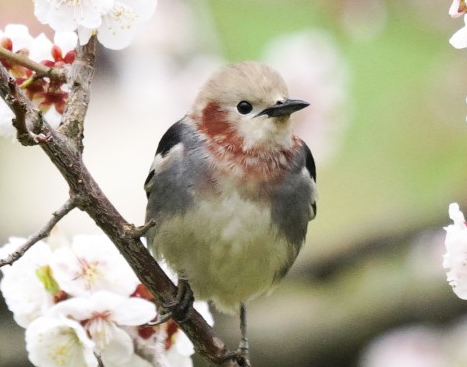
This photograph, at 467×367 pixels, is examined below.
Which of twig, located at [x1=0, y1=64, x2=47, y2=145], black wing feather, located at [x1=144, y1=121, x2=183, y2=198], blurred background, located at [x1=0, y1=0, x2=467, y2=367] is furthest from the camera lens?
blurred background, located at [x1=0, y1=0, x2=467, y2=367]

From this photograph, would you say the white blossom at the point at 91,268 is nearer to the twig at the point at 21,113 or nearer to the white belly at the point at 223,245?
the white belly at the point at 223,245

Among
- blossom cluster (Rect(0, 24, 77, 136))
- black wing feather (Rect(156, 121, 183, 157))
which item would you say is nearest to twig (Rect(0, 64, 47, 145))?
Answer: blossom cluster (Rect(0, 24, 77, 136))

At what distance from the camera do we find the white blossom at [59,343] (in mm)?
2160

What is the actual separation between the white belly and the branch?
597 mm

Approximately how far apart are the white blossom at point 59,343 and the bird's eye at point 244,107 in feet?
2.10

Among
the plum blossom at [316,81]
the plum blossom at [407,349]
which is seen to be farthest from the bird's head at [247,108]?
the plum blossom at [407,349]

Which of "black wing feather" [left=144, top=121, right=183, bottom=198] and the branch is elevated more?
"black wing feather" [left=144, top=121, right=183, bottom=198]

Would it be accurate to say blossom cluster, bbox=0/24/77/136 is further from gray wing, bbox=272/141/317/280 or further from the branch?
gray wing, bbox=272/141/317/280

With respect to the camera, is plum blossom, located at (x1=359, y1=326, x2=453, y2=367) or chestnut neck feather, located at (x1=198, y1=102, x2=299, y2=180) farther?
plum blossom, located at (x1=359, y1=326, x2=453, y2=367)

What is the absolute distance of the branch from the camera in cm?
193

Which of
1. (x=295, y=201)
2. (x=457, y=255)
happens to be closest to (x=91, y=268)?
(x=295, y=201)

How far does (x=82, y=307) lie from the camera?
2.18 metres

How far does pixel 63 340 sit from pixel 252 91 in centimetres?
69

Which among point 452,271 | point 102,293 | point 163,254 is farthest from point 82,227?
point 452,271
